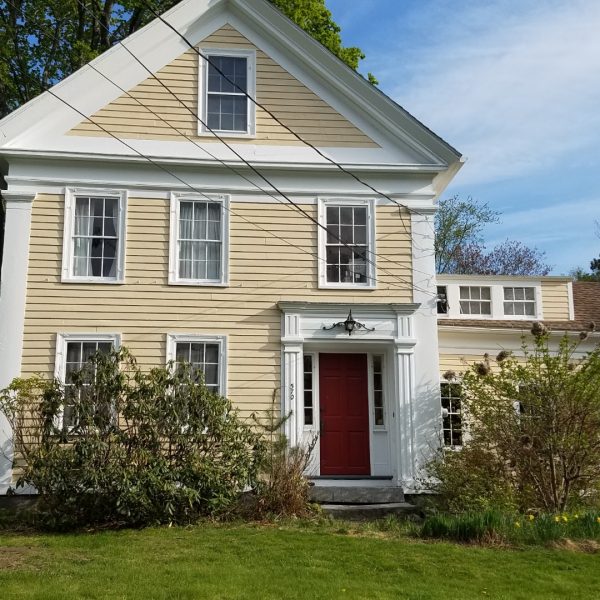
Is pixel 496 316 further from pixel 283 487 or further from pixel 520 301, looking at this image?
pixel 283 487

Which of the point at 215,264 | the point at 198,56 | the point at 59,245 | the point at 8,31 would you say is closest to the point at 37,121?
the point at 59,245

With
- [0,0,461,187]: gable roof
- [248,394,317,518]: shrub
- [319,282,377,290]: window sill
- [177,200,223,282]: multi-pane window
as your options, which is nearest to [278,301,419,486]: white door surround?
[319,282,377,290]: window sill

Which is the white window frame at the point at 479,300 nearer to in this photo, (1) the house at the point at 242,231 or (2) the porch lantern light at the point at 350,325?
(1) the house at the point at 242,231

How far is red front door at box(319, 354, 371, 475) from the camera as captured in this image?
1251cm

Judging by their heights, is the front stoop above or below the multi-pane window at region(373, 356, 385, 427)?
below

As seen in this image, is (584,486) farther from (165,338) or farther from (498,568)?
(165,338)

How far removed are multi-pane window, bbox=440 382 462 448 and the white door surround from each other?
83 cm

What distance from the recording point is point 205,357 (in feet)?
40.8

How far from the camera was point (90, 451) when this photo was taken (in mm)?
9984

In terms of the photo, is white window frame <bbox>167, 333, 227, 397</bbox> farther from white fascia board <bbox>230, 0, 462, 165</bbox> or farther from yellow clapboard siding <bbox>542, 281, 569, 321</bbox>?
yellow clapboard siding <bbox>542, 281, 569, 321</bbox>

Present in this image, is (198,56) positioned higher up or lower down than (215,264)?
higher up

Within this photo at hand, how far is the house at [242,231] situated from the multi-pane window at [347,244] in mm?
27

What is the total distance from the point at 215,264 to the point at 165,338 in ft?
5.19

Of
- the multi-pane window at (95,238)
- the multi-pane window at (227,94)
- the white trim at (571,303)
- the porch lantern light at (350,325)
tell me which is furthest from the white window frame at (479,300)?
the multi-pane window at (95,238)
